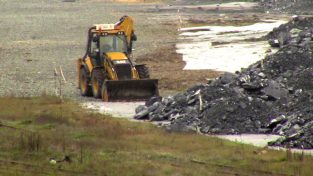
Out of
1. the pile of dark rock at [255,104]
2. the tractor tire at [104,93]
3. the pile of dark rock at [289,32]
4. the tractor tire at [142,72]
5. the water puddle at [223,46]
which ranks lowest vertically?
the water puddle at [223,46]

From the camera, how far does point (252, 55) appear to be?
143 ft

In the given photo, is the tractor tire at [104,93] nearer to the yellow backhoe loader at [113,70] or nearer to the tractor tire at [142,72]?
the yellow backhoe loader at [113,70]

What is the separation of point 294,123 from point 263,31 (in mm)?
35074

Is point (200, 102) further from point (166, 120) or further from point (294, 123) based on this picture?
point (294, 123)

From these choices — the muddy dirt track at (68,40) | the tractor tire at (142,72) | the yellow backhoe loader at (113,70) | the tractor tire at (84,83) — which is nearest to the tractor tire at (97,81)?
the yellow backhoe loader at (113,70)

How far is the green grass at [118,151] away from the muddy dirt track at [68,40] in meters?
8.64

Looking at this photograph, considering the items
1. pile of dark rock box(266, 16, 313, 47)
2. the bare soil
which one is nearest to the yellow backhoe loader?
the bare soil

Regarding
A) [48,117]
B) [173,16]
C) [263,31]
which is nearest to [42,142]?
[48,117]

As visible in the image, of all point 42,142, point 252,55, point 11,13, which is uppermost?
point 42,142

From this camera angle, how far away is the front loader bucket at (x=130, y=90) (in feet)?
98.8

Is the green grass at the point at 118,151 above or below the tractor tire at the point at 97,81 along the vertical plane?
above

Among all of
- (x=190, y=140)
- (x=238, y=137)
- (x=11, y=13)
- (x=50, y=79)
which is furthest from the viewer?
(x=11, y=13)

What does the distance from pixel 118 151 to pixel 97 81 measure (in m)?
11.8

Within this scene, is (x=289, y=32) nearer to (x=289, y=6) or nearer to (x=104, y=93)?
(x=104, y=93)
